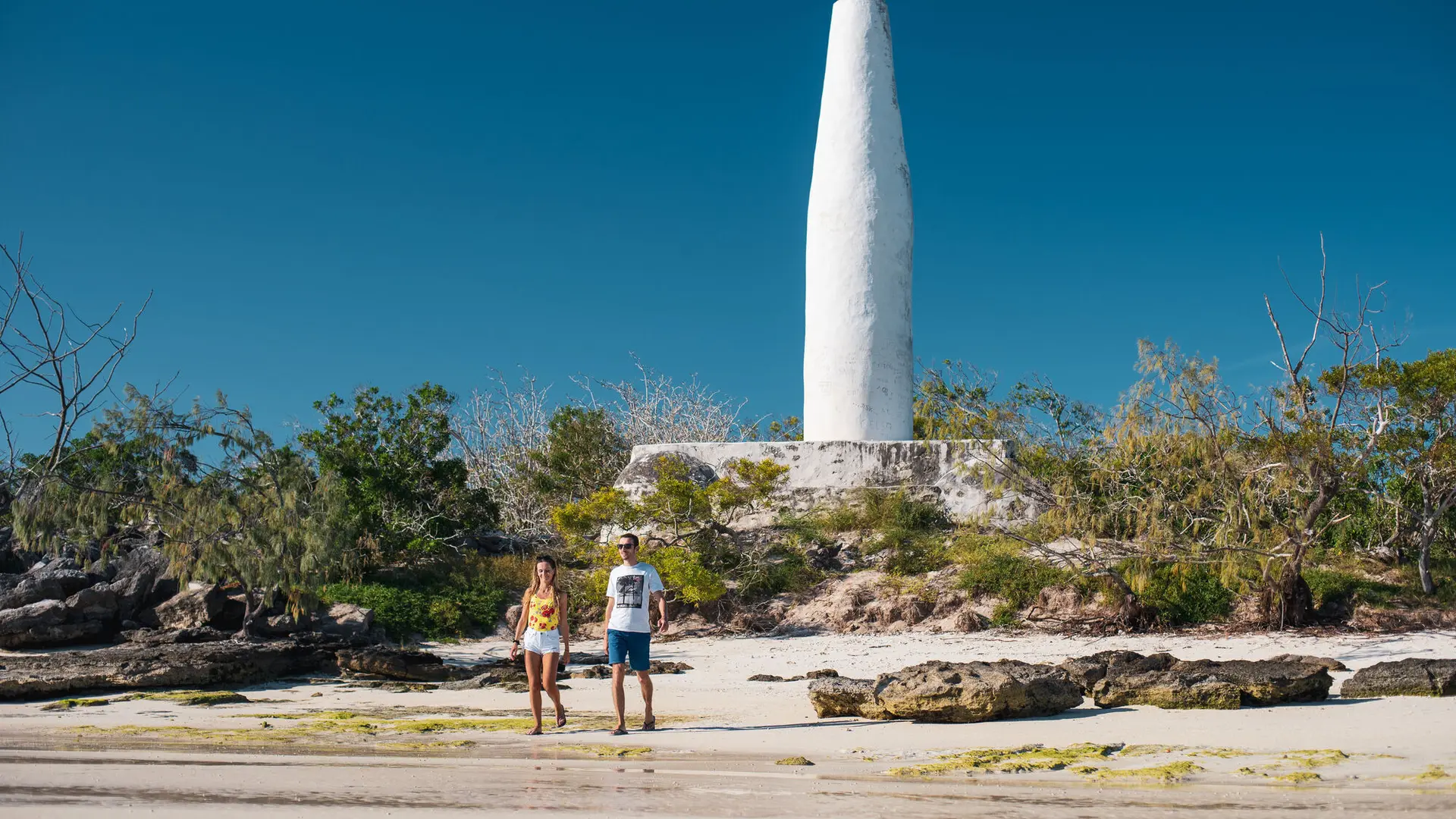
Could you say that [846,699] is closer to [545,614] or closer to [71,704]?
[545,614]

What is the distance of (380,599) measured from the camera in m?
13.6

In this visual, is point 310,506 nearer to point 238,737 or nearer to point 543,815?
point 238,737

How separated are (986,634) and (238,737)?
23.7ft

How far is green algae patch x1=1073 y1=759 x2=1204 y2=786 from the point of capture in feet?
18.0

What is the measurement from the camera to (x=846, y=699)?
7.69 m

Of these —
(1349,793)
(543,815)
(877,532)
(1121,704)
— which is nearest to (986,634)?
(877,532)

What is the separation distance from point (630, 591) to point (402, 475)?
9272 mm

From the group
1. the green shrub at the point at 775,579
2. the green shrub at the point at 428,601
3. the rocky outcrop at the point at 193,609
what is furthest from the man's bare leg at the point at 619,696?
the rocky outcrop at the point at 193,609

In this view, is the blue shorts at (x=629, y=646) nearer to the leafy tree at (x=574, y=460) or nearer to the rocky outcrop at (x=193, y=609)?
the rocky outcrop at (x=193, y=609)

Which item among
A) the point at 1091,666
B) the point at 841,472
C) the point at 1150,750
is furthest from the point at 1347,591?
the point at 1150,750

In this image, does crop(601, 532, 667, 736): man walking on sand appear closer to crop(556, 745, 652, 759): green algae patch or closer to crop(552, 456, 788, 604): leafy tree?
crop(556, 745, 652, 759): green algae patch

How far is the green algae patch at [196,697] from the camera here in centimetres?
902

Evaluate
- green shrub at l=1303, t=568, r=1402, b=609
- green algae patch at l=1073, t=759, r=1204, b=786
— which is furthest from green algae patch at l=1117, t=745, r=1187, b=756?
green shrub at l=1303, t=568, r=1402, b=609

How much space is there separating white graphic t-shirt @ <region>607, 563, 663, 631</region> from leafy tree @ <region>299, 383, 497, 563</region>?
27.4ft
